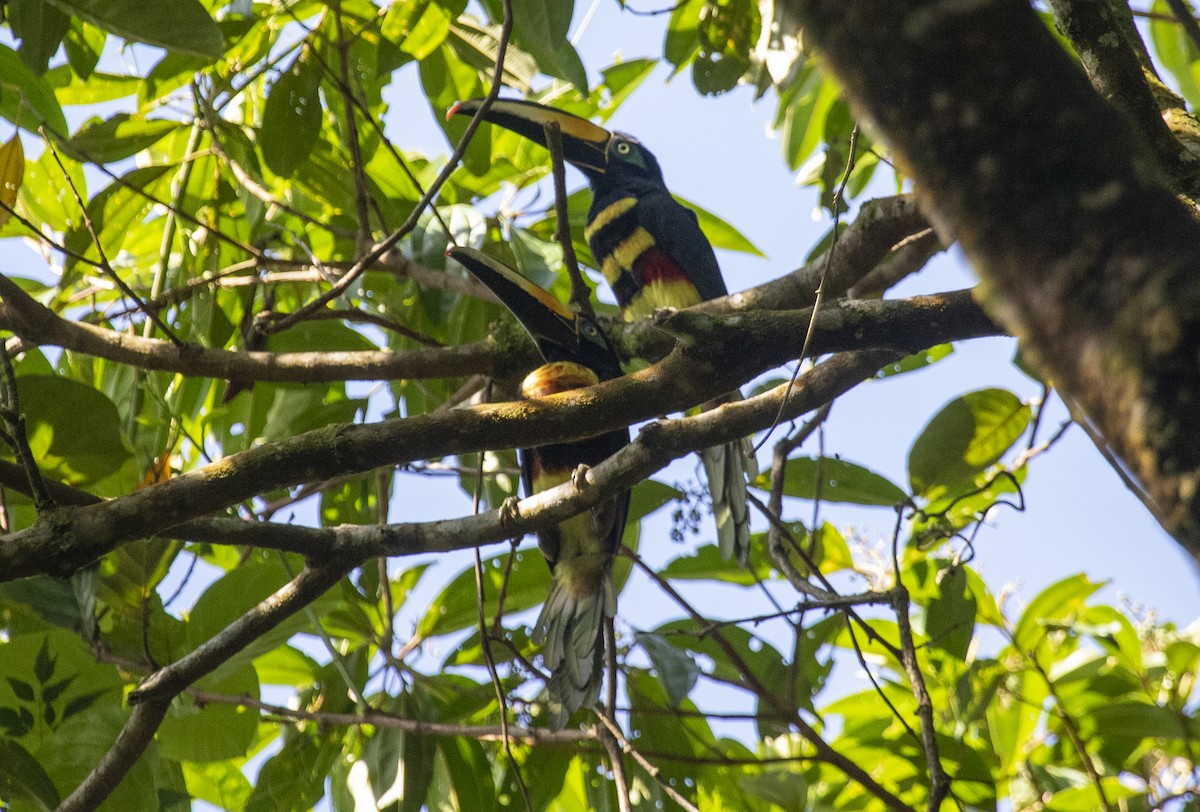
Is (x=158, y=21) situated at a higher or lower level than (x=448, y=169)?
higher

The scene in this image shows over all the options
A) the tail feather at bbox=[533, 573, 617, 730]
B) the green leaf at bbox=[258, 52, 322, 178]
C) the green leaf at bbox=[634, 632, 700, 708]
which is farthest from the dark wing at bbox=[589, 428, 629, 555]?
the green leaf at bbox=[258, 52, 322, 178]

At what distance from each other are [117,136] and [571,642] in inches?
75.5

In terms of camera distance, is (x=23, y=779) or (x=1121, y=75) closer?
(x=1121, y=75)

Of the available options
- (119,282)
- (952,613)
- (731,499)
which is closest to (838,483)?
(731,499)

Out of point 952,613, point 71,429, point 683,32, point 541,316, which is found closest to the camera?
point 71,429

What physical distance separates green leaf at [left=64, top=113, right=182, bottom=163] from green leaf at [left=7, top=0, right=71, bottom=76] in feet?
1.33

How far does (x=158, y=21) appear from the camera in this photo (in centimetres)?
236

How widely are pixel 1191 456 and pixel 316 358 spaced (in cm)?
224

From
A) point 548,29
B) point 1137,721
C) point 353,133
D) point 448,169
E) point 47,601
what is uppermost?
point 353,133

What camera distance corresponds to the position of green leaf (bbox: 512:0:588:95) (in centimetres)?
253

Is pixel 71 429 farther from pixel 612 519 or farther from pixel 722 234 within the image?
pixel 722 234

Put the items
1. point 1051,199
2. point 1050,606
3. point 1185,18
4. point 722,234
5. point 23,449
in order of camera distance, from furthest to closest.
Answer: point 722,234
point 1050,606
point 23,449
point 1185,18
point 1051,199

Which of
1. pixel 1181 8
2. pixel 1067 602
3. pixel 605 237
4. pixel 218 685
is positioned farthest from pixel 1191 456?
pixel 605 237

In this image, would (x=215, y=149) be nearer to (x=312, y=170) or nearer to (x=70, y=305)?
(x=312, y=170)
